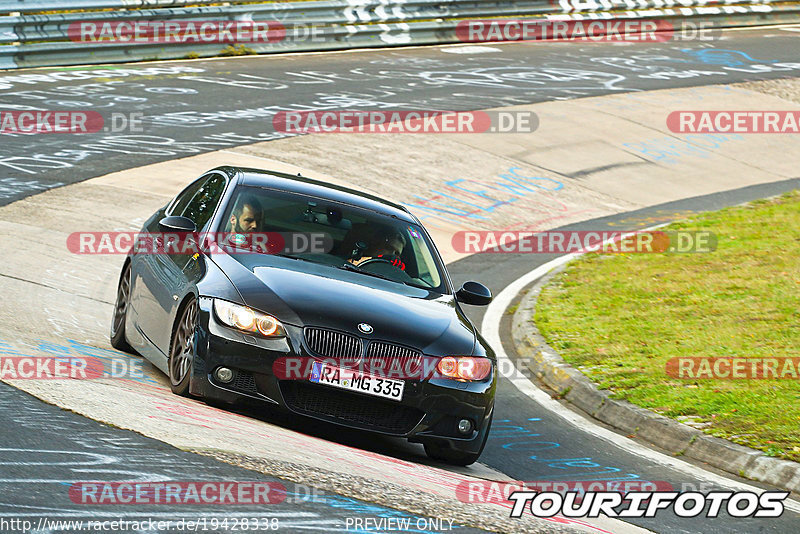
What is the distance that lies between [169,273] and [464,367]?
88.9 inches

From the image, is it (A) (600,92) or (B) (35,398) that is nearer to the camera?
(B) (35,398)

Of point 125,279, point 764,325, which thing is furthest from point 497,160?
point 125,279

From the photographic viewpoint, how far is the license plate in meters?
6.71

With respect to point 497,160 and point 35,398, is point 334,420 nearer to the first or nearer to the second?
point 35,398

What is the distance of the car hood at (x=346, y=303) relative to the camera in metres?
6.89

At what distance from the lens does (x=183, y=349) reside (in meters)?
7.26

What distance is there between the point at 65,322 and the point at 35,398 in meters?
3.28

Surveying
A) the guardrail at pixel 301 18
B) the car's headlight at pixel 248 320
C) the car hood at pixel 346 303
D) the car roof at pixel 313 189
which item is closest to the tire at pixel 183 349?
the car's headlight at pixel 248 320

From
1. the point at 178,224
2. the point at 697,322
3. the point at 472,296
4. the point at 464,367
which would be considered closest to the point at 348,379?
the point at 464,367

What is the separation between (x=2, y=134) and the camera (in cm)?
1752

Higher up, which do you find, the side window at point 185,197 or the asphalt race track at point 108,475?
the side window at point 185,197

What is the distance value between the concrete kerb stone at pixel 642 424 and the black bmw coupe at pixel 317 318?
1.64m

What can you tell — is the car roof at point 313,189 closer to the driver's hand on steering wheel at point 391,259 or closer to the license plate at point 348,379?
the driver's hand on steering wheel at point 391,259

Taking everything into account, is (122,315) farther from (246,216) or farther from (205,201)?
(246,216)
